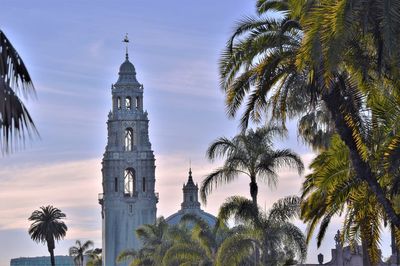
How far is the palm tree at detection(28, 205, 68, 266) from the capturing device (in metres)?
161

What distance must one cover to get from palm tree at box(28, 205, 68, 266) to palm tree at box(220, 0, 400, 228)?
113702 mm

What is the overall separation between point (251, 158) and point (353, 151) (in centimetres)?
2483

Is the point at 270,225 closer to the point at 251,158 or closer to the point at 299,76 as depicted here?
the point at 251,158

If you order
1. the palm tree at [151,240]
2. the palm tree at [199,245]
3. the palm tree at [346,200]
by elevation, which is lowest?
the palm tree at [346,200]

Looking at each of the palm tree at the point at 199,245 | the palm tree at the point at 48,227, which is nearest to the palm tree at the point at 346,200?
the palm tree at the point at 199,245

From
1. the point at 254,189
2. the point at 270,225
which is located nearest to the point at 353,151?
the point at 254,189

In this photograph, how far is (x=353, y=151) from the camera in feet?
148

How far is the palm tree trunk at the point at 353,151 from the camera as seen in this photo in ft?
147

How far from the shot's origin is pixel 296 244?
7300 cm

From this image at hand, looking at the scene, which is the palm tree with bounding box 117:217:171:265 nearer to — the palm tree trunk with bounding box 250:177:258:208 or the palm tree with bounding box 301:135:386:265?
the palm tree trunk with bounding box 250:177:258:208

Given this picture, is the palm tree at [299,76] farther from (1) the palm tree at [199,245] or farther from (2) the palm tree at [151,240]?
(2) the palm tree at [151,240]

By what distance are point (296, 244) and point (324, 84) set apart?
32.1 meters

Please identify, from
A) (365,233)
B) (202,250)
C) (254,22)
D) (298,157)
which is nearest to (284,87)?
(254,22)

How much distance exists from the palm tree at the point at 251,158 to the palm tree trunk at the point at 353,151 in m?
23.6
